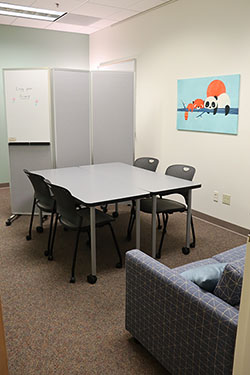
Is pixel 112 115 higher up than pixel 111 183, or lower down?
higher up

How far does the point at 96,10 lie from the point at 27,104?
5.53 feet

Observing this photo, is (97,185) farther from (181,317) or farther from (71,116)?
(181,317)

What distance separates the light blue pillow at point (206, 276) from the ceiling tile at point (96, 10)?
4.03 metres

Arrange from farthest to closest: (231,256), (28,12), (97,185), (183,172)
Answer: (28,12) < (183,172) < (97,185) < (231,256)

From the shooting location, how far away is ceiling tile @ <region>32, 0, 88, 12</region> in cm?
451

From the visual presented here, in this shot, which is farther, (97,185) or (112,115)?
(112,115)

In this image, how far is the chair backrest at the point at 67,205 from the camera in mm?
2959

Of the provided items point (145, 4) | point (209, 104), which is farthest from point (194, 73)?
point (145, 4)

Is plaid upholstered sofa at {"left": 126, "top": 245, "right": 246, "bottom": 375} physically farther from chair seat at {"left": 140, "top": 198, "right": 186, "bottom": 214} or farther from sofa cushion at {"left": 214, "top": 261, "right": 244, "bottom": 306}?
chair seat at {"left": 140, "top": 198, "right": 186, "bottom": 214}

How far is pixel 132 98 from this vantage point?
194 inches

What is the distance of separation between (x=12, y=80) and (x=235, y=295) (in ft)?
12.7

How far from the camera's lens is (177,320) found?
1771 millimetres

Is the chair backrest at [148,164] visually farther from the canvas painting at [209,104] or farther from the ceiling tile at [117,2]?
the ceiling tile at [117,2]

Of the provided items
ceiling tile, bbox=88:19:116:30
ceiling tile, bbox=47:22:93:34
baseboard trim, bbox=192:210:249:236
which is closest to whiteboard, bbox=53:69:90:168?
ceiling tile, bbox=88:19:116:30
